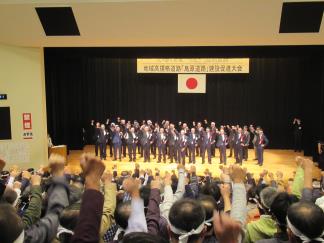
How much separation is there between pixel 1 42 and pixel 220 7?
654cm

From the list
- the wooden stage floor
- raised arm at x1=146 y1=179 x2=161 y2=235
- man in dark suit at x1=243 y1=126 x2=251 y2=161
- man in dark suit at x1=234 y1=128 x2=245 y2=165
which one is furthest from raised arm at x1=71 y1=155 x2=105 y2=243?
man in dark suit at x1=243 y1=126 x2=251 y2=161

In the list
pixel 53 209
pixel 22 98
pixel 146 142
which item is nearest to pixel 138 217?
pixel 53 209

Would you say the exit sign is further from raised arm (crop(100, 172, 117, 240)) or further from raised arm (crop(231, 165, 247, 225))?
raised arm (crop(231, 165, 247, 225))

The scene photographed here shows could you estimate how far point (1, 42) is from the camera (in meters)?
11.6

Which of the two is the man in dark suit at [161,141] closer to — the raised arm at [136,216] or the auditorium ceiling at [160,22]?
the auditorium ceiling at [160,22]

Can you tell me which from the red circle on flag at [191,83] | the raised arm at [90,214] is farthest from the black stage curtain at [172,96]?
the raised arm at [90,214]

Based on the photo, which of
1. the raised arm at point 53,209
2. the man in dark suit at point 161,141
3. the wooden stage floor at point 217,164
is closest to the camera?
the raised arm at point 53,209

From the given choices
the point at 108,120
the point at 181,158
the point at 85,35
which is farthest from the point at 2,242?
the point at 108,120

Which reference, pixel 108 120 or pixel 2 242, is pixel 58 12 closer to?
pixel 108 120

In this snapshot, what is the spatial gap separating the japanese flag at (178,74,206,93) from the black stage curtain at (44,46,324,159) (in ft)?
2.67

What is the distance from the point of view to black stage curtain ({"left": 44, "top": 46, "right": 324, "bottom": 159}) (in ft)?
52.5

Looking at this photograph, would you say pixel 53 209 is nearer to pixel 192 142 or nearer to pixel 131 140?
pixel 192 142

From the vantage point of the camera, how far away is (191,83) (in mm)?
16766

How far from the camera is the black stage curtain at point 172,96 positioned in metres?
16.0
